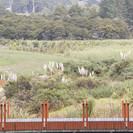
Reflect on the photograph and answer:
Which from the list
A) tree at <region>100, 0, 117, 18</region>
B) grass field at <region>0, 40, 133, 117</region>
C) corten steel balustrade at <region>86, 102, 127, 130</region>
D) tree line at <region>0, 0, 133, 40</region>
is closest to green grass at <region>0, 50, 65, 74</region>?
grass field at <region>0, 40, 133, 117</region>

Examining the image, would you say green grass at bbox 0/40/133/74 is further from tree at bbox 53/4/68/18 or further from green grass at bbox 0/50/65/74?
tree at bbox 53/4/68/18

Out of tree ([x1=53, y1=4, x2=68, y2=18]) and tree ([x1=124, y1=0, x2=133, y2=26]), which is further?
tree ([x1=124, y1=0, x2=133, y2=26])

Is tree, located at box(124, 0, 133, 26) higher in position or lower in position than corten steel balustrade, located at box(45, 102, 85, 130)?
higher

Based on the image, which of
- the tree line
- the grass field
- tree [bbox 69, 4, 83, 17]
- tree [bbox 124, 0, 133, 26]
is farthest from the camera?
tree [bbox 124, 0, 133, 26]

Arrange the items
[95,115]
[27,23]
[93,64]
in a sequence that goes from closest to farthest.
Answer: [95,115]
[93,64]
[27,23]

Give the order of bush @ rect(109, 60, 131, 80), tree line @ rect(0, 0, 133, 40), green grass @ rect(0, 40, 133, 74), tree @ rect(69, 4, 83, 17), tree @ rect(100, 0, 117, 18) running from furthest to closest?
tree @ rect(100, 0, 117, 18) → tree @ rect(69, 4, 83, 17) → tree line @ rect(0, 0, 133, 40) → green grass @ rect(0, 40, 133, 74) → bush @ rect(109, 60, 131, 80)

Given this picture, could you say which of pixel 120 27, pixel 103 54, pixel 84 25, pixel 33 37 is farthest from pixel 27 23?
pixel 103 54

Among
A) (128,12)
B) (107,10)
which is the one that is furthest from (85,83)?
(128,12)

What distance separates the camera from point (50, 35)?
4378cm

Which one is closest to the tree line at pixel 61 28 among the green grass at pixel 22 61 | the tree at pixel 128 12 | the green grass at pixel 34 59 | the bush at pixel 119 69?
the tree at pixel 128 12

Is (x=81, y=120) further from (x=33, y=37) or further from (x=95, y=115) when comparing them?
(x=33, y=37)

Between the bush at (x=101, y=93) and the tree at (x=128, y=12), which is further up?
the tree at (x=128, y=12)

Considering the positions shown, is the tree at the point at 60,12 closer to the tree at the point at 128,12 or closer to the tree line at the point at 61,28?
the tree line at the point at 61,28

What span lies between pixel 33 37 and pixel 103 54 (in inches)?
829
